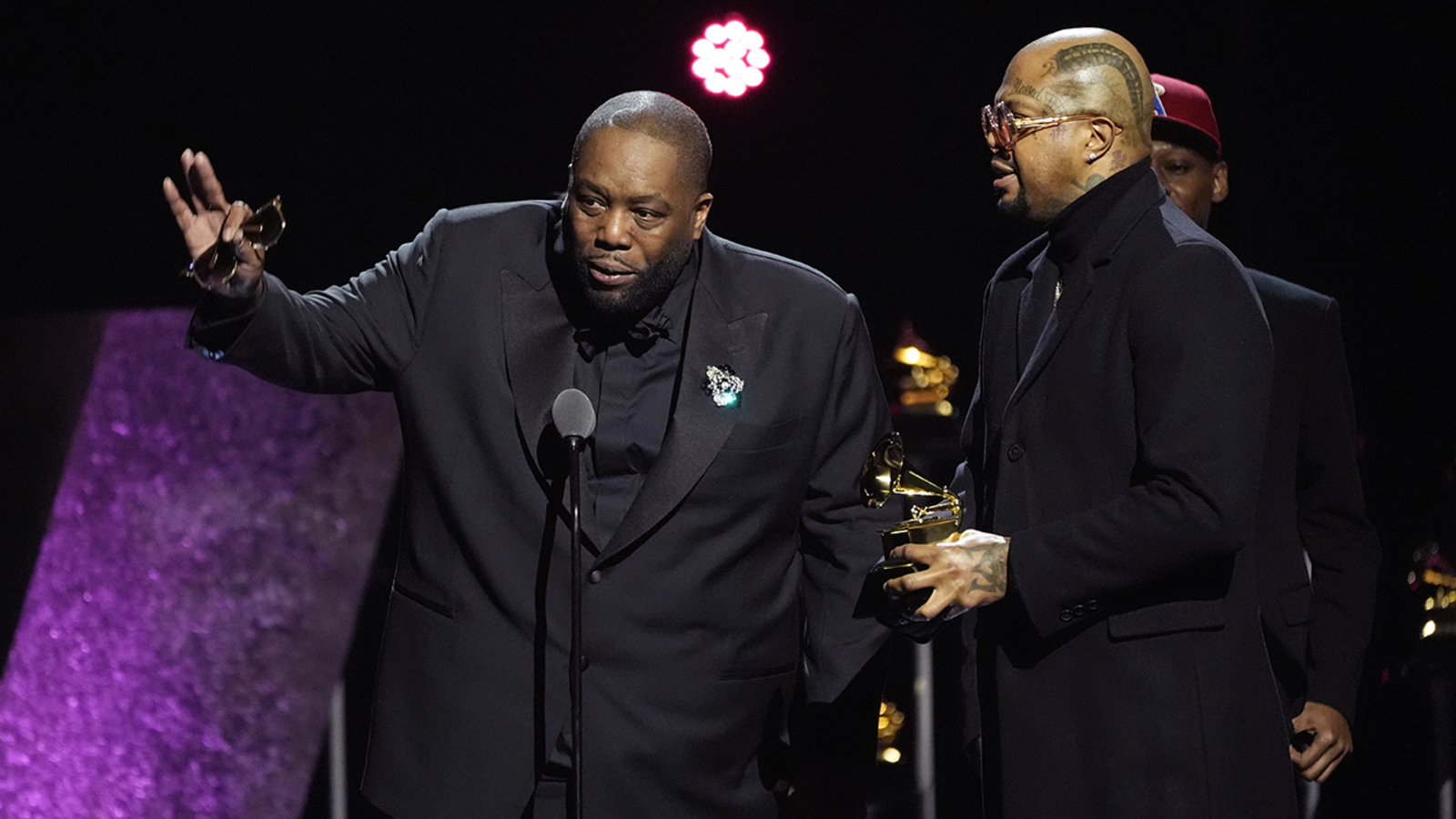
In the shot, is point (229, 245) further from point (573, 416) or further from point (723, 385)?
point (723, 385)

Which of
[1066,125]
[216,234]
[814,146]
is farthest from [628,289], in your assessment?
[814,146]

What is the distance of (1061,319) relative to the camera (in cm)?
235

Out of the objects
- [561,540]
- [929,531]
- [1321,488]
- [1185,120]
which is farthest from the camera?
[1185,120]

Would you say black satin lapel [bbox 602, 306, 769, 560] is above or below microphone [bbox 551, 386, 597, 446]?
below

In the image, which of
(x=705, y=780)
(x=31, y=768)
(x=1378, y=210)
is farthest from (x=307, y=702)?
(x=1378, y=210)

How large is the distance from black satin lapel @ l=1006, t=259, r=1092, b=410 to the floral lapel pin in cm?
53

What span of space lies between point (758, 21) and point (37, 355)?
8.29 feet

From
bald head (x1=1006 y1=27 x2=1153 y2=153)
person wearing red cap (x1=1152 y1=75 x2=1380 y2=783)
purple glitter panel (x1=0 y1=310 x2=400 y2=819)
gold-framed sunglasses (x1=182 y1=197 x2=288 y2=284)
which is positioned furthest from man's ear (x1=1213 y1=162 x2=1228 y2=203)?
purple glitter panel (x1=0 y1=310 x2=400 y2=819)

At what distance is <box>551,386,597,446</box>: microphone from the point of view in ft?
7.35

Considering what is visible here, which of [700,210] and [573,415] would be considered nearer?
[573,415]

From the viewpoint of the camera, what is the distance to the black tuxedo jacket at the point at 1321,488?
285 cm

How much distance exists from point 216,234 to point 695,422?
0.84m

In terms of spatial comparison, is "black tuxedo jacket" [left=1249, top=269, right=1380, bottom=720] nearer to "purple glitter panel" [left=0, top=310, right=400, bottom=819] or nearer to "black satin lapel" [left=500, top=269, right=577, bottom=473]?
"black satin lapel" [left=500, top=269, right=577, bottom=473]

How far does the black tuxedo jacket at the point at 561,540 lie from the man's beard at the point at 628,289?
0.07 m
